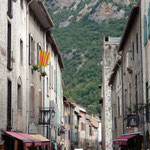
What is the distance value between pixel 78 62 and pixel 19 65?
11524cm

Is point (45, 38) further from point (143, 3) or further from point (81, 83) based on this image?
point (81, 83)

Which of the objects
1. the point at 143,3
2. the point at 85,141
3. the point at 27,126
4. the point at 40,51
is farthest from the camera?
the point at 85,141

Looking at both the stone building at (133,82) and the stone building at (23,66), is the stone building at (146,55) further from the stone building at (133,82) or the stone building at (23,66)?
the stone building at (23,66)

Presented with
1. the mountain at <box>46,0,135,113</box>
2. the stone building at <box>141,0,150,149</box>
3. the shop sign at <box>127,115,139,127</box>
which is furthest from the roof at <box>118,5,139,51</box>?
the mountain at <box>46,0,135,113</box>

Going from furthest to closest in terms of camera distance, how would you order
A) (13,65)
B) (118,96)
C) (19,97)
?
(118,96) < (19,97) < (13,65)

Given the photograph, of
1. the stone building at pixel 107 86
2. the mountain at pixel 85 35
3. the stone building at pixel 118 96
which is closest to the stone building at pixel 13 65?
the stone building at pixel 118 96

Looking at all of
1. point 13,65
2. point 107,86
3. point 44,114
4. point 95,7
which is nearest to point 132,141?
point 44,114

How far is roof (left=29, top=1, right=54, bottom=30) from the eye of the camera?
25.8 m

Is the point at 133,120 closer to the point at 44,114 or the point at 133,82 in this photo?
the point at 133,82

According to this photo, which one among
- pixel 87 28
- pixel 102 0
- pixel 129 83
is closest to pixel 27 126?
pixel 129 83

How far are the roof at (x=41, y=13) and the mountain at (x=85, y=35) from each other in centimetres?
7728

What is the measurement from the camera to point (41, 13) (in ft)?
90.8

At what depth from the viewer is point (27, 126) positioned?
2403 cm

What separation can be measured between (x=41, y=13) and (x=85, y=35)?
393 ft
